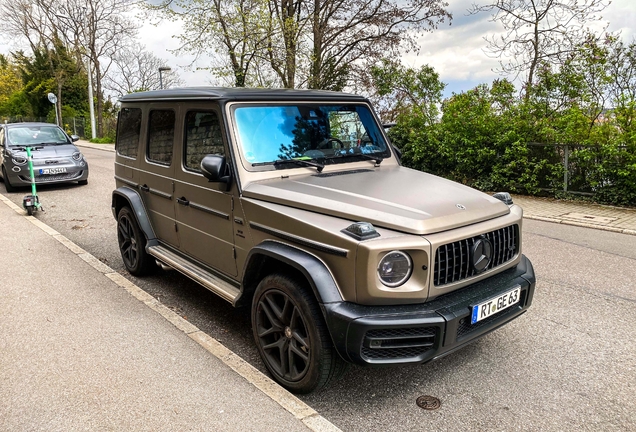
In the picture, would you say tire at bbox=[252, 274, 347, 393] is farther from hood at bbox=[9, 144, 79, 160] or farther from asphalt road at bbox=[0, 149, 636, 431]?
hood at bbox=[9, 144, 79, 160]

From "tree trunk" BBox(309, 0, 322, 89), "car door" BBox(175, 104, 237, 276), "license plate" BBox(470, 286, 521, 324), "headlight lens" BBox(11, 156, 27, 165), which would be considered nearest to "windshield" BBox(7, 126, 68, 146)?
"headlight lens" BBox(11, 156, 27, 165)

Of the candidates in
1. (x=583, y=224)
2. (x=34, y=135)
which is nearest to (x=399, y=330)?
(x=583, y=224)

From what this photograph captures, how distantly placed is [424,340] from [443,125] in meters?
10.4

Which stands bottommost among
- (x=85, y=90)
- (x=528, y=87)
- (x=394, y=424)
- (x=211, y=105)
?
(x=394, y=424)

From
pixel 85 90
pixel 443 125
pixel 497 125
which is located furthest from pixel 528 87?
pixel 85 90

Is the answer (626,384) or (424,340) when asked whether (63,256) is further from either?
(626,384)

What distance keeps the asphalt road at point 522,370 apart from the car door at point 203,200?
27.1 inches

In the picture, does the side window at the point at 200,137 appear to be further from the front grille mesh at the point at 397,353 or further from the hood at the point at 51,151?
the hood at the point at 51,151

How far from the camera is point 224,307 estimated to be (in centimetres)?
485

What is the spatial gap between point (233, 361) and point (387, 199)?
5.14 ft

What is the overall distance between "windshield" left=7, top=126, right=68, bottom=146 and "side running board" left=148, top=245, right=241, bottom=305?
374 inches

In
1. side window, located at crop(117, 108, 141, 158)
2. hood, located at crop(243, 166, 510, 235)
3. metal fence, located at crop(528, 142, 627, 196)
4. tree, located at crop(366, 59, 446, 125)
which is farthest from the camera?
tree, located at crop(366, 59, 446, 125)

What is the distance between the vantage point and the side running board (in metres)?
3.78

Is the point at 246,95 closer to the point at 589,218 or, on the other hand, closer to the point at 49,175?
the point at 589,218
